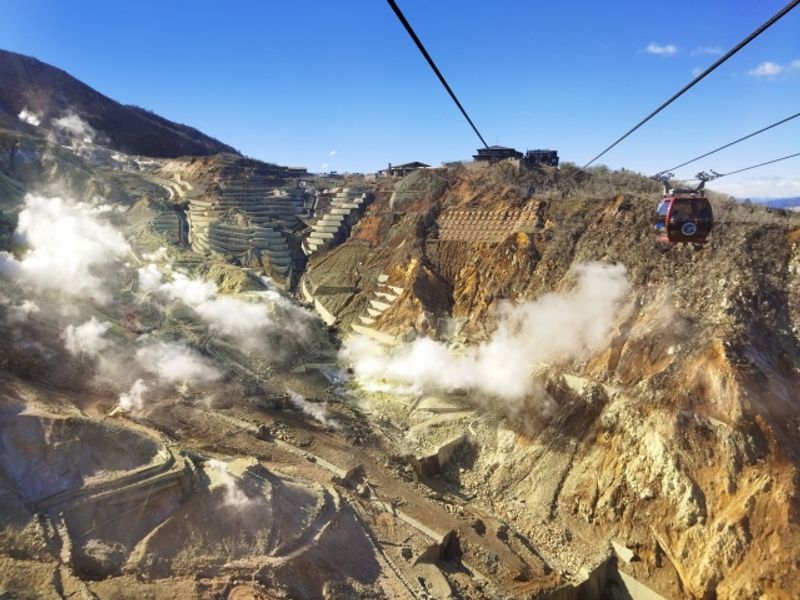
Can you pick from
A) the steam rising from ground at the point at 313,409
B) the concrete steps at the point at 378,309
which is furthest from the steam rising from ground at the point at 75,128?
the steam rising from ground at the point at 313,409

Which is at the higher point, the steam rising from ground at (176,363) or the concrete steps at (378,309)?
the concrete steps at (378,309)

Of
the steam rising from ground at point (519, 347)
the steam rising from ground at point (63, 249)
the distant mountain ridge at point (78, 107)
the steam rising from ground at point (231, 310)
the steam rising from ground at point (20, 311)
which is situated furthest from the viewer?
the distant mountain ridge at point (78, 107)

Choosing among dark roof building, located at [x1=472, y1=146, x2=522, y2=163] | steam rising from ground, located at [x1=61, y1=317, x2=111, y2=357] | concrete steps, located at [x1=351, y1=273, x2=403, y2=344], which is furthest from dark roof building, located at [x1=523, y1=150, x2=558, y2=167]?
steam rising from ground, located at [x1=61, y1=317, x2=111, y2=357]

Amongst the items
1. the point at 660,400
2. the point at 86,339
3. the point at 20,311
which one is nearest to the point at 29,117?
the point at 20,311

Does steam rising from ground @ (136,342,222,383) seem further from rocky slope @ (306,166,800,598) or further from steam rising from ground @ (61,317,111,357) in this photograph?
rocky slope @ (306,166,800,598)

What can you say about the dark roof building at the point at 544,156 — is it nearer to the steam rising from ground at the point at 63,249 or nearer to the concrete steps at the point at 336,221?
the concrete steps at the point at 336,221

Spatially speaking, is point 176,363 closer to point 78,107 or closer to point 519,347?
point 519,347

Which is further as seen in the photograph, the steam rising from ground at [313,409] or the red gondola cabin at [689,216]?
the steam rising from ground at [313,409]

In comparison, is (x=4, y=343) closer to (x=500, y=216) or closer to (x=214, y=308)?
(x=214, y=308)
